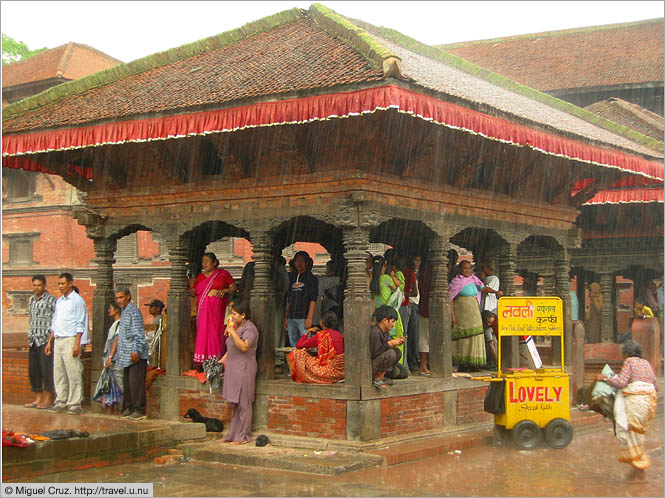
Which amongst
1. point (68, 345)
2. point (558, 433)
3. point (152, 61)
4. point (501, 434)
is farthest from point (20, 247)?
point (558, 433)

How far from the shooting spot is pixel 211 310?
38.3ft

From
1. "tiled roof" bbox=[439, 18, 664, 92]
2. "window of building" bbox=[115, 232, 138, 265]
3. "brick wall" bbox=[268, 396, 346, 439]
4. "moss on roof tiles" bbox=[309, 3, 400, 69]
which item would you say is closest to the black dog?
"brick wall" bbox=[268, 396, 346, 439]

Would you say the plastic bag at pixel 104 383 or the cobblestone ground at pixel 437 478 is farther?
the plastic bag at pixel 104 383

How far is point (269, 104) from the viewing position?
979 cm

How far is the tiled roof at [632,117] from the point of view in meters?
20.5

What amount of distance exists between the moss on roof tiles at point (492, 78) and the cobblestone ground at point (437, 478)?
7.38 meters

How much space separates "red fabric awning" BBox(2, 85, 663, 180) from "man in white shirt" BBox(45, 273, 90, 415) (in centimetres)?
195

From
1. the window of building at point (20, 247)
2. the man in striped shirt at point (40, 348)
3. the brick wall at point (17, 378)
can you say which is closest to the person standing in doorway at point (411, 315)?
the brick wall at point (17, 378)

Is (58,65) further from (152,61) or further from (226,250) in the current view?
(152,61)

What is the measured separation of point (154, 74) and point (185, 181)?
2108 millimetres

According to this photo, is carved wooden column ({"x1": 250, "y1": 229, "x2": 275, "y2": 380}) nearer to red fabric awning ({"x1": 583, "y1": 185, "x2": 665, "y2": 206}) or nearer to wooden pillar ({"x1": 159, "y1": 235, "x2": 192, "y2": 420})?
wooden pillar ({"x1": 159, "y1": 235, "x2": 192, "y2": 420})

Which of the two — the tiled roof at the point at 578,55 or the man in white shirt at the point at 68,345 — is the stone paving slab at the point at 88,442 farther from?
the tiled roof at the point at 578,55

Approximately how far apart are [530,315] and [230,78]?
4865 millimetres

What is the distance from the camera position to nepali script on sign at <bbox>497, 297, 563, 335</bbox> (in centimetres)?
1064
